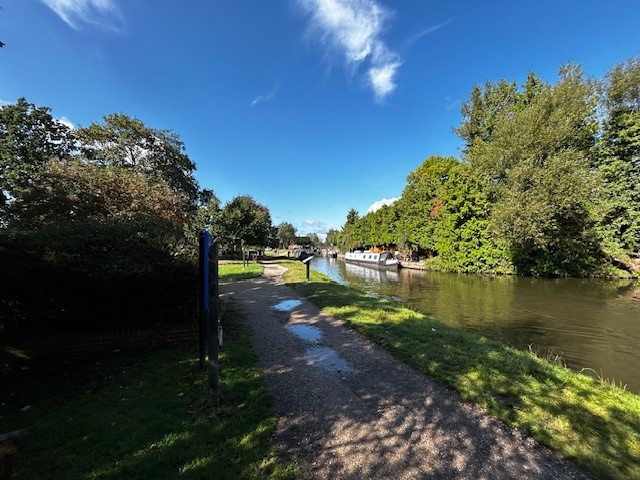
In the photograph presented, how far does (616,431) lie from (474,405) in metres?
1.43

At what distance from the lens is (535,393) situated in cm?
414

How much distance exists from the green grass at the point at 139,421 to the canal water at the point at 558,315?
23.6ft

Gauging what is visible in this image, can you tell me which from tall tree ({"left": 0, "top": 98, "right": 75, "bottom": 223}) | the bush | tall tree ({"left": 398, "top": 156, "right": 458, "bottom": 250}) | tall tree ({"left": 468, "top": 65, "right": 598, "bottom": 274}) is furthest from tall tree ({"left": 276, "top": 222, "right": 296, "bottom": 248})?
the bush

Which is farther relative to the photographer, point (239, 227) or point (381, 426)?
point (239, 227)

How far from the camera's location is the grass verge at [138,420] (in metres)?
2.68

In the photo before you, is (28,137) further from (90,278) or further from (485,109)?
(485,109)

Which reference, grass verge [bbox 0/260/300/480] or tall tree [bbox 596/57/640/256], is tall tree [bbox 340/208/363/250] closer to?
tall tree [bbox 596/57/640/256]

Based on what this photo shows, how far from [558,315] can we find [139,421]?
13805 millimetres

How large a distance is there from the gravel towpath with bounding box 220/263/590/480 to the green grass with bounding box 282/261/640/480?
25 centimetres

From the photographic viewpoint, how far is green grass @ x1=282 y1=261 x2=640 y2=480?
9.95 feet

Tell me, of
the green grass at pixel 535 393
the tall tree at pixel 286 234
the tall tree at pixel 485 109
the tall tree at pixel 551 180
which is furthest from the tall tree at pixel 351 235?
the green grass at pixel 535 393

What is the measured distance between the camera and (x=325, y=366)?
5062 mm

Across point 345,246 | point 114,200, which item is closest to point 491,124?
point 114,200

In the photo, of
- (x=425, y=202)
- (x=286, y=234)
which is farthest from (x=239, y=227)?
(x=286, y=234)
